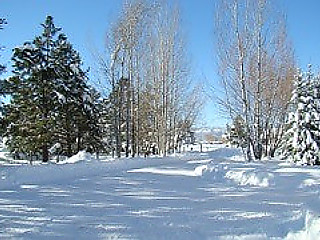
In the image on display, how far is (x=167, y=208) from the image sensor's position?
7.62 metres

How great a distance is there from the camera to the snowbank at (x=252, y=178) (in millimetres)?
11379

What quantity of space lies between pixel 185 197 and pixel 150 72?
23295mm

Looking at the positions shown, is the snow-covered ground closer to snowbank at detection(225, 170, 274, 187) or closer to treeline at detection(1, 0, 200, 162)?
snowbank at detection(225, 170, 274, 187)

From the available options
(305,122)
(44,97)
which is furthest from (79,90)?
(305,122)

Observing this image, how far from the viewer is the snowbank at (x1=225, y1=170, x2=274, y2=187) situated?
1138 centimetres

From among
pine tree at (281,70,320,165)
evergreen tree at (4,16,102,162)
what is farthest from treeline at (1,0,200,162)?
pine tree at (281,70,320,165)

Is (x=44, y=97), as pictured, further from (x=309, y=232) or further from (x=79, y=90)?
Result: (x=309, y=232)

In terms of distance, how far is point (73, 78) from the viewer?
2894 cm

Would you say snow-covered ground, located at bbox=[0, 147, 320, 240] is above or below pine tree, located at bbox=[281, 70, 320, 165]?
below

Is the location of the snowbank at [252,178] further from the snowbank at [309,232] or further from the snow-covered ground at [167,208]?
the snowbank at [309,232]

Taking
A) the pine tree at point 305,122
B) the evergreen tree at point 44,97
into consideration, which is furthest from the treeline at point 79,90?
the pine tree at point 305,122

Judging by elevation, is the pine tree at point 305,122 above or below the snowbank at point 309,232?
above

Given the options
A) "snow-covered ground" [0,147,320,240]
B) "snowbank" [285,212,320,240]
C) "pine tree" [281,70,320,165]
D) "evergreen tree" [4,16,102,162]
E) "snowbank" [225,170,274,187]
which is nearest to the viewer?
"snowbank" [285,212,320,240]

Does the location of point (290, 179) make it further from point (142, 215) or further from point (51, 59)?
point (51, 59)
